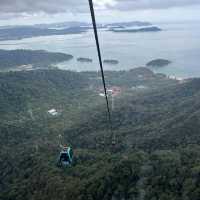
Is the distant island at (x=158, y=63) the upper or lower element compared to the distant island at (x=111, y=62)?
lower

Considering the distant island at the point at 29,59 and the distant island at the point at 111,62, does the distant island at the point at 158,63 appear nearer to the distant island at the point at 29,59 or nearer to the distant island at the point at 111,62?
the distant island at the point at 111,62

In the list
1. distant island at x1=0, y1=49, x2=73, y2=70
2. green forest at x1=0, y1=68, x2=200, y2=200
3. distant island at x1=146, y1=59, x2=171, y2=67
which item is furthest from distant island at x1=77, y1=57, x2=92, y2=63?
green forest at x1=0, y1=68, x2=200, y2=200

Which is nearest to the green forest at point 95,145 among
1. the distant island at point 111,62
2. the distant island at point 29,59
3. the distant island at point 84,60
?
the distant island at point 111,62

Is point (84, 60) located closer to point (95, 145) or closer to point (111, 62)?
point (111, 62)

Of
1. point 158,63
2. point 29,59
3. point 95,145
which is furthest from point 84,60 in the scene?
point 95,145

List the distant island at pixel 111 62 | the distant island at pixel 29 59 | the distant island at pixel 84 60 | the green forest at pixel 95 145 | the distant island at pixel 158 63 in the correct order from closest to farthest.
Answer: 1. the green forest at pixel 95 145
2. the distant island at pixel 158 63
3. the distant island at pixel 111 62
4. the distant island at pixel 29 59
5. the distant island at pixel 84 60

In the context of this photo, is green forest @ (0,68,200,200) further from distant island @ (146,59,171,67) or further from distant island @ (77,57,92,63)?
distant island @ (77,57,92,63)

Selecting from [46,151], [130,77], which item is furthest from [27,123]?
[130,77]
